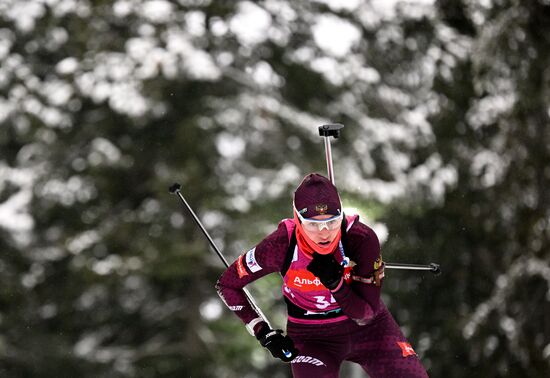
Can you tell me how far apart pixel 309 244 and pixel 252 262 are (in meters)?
0.32

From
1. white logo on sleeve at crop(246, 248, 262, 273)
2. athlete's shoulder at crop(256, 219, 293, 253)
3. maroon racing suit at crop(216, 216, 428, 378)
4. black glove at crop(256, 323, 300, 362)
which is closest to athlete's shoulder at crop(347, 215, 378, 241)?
maroon racing suit at crop(216, 216, 428, 378)

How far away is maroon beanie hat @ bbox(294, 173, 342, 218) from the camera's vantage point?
388 centimetres

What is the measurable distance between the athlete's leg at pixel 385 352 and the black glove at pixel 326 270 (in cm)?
62

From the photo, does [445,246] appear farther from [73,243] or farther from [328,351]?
[328,351]

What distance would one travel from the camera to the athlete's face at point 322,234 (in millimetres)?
3877

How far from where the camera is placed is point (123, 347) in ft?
46.5

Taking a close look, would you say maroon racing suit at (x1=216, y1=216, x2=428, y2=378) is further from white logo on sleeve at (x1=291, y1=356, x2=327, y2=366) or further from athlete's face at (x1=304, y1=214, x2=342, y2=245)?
athlete's face at (x1=304, y1=214, x2=342, y2=245)

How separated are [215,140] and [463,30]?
5.00 m

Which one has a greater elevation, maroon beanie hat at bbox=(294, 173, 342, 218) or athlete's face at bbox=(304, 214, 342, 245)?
maroon beanie hat at bbox=(294, 173, 342, 218)

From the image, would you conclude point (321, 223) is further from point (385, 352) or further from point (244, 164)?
point (244, 164)

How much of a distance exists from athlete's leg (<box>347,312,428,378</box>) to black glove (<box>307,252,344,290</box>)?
0.62m

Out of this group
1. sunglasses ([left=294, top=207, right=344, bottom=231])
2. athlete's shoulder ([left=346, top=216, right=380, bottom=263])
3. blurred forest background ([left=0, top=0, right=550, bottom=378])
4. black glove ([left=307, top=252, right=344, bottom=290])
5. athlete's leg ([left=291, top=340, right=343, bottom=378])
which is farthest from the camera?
blurred forest background ([left=0, top=0, right=550, bottom=378])

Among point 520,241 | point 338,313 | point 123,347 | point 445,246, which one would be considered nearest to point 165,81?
point 123,347

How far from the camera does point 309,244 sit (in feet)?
13.1
